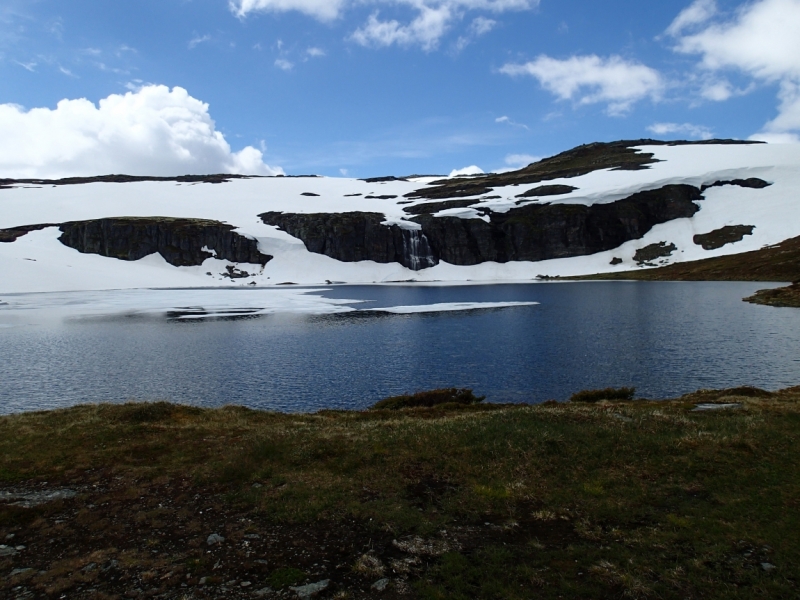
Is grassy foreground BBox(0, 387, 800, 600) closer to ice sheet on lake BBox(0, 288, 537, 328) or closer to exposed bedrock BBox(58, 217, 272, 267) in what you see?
ice sheet on lake BBox(0, 288, 537, 328)

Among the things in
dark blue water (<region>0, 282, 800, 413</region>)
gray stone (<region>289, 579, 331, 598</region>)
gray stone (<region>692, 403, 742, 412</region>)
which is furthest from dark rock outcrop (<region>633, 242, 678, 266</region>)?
gray stone (<region>289, 579, 331, 598</region>)

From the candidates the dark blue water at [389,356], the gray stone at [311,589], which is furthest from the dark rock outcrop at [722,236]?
the gray stone at [311,589]

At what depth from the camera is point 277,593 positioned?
35.7 feet

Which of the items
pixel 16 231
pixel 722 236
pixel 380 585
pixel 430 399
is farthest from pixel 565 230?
pixel 16 231

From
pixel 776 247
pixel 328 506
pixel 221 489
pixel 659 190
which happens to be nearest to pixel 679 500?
pixel 328 506

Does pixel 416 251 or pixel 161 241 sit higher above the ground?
pixel 161 241

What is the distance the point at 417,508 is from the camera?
48.3 feet

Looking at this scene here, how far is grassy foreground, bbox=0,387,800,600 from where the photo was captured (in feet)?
36.8

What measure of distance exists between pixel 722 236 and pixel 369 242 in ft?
405

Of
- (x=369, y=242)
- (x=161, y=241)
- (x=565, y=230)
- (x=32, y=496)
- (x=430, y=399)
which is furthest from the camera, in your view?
(x=565, y=230)

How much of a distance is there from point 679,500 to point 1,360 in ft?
179

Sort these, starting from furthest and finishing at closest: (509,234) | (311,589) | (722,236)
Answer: (509,234) < (722,236) < (311,589)

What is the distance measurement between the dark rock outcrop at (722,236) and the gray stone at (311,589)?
601 feet

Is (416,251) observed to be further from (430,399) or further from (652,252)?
(430,399)
